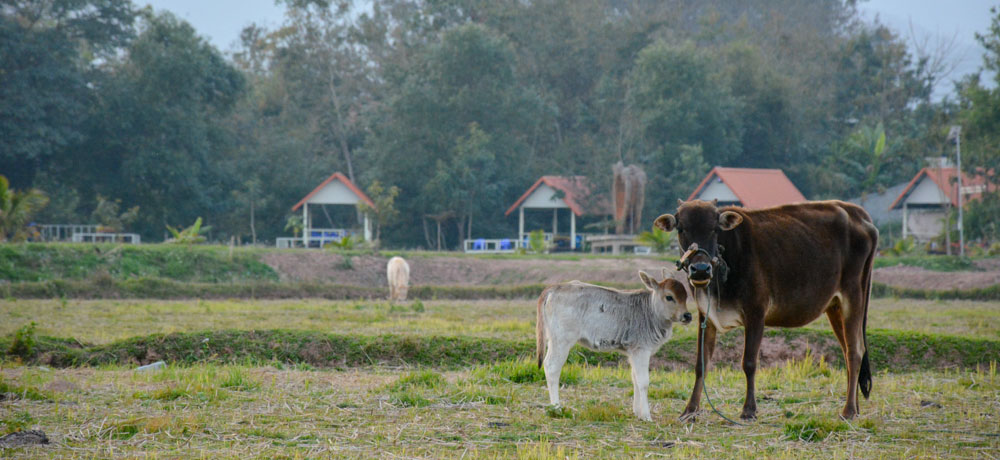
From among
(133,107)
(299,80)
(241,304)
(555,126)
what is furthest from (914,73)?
(241,304)

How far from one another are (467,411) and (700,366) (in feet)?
6.62

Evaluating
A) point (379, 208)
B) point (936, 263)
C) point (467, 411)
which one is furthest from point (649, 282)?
point (379, 208)

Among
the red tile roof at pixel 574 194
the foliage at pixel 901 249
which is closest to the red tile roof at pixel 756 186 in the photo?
the red tile roof at pixel 574 194

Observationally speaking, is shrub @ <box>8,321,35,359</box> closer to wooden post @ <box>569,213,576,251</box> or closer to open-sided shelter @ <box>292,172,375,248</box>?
open-sided shelter @ <box>292,172,375,248</box>

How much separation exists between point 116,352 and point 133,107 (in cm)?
3606

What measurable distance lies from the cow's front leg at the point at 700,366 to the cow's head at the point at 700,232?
0.69 meters

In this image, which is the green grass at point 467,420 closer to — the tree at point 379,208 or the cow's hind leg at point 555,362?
the cow's hind leg at point 555,362

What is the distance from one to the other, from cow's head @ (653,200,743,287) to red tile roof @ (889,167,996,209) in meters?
39.4

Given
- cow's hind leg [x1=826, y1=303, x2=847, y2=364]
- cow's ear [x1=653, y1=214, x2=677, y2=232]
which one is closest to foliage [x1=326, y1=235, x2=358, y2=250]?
cow's hind leg [x1=826, y1=303, x2=847, y2=364]

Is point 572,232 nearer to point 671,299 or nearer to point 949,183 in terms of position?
point 949,183

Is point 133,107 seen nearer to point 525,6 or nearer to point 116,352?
point 525,6

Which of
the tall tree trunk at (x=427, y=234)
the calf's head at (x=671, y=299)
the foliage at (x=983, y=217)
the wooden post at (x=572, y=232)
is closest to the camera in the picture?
the calf's head at (x=671, y=299)

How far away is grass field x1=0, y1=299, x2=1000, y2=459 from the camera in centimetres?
670

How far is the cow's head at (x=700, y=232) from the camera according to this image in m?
7.40
